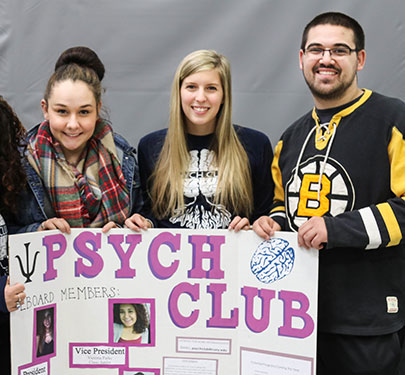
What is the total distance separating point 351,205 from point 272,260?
0.31 metres

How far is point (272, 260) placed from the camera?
1.57 metres

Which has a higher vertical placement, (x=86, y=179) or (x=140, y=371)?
(x=86, y=179)

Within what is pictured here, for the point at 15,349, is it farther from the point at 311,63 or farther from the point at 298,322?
the point at 311,63

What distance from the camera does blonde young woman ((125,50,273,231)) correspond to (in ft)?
5.89

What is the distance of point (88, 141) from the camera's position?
1.78 metres

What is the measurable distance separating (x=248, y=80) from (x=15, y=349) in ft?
5.29

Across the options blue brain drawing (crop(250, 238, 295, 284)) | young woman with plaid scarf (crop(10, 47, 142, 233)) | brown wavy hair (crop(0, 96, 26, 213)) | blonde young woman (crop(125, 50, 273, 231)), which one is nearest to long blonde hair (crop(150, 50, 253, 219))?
blonde young woman (crop(125, 50, 273, 231))

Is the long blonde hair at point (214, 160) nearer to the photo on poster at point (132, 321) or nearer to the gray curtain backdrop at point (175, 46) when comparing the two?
the photo on poster at point (132, 321)

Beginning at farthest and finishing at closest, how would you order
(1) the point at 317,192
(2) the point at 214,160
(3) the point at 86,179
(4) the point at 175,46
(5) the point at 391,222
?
(4) the point at 175,46 < (2) the point at 214,160 < (3) the point at 86,179 < (1) the point at 317,192 < (5) the point at 391,222

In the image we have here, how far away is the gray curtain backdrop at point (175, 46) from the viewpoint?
2.36 metres

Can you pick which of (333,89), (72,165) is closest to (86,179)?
(72,165)

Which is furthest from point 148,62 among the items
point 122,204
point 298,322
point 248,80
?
point 298,322

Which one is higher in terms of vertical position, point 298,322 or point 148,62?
point 148,62

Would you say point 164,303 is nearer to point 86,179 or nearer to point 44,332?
point 44,332
